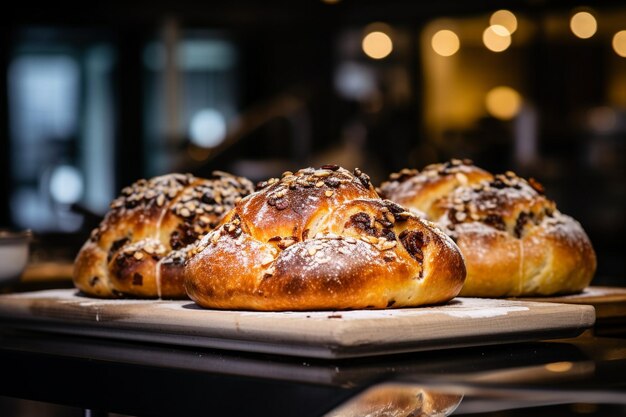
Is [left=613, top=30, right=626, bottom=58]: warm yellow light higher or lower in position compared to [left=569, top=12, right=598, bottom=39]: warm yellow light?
lower

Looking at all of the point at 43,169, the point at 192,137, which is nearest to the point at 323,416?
the point at 192,137

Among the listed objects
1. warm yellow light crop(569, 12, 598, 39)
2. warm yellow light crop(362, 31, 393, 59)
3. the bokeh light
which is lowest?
the bokeh light

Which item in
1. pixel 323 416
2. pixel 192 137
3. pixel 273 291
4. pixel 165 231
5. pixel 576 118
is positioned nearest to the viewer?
pixel 323 416

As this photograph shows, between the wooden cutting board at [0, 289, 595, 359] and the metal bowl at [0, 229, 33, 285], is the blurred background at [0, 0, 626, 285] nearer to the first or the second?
the metal bowl at [0, 229, 33, 285]

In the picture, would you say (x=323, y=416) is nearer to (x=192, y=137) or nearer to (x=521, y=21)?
(x=521, y=21)

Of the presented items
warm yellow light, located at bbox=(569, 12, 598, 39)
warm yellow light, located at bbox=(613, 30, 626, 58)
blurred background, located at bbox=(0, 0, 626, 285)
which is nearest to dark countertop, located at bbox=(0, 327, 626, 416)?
blurred background, located at bbox=(0, 0, 626, 285)

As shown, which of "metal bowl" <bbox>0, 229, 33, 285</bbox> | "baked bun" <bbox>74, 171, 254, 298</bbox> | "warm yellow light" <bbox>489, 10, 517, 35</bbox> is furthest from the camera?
"warm yellow light" <bbox>489, 10, 517, 35</bbox>

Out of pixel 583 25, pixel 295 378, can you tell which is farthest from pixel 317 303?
pixel 583 25
